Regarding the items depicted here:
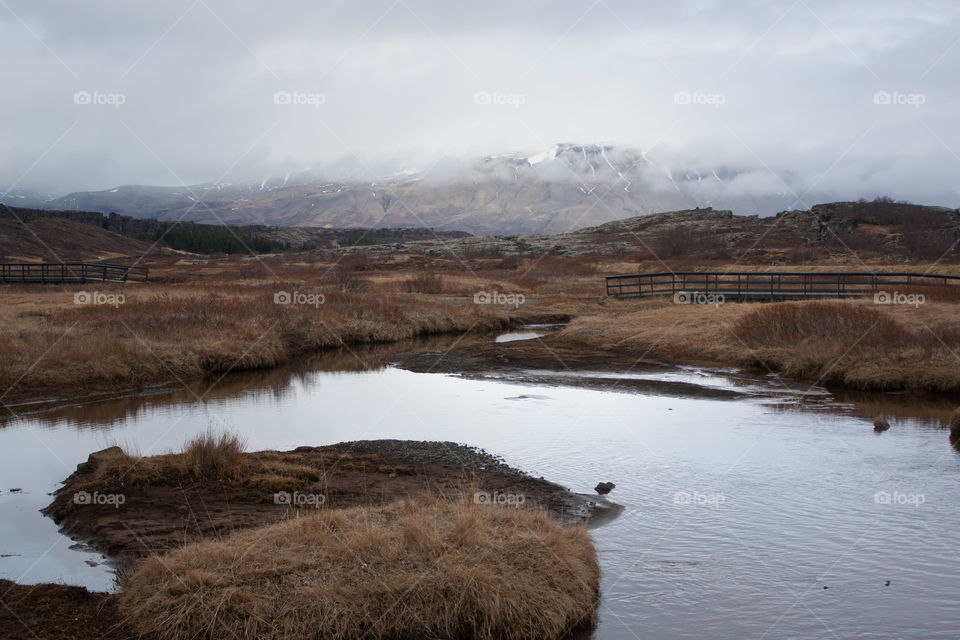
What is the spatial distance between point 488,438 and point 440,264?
232ft

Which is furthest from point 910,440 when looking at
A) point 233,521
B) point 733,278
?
point 733,278

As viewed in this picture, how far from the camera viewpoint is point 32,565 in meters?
10.0

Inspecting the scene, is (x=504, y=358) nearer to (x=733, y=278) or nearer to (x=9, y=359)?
(x=9, y=359)
